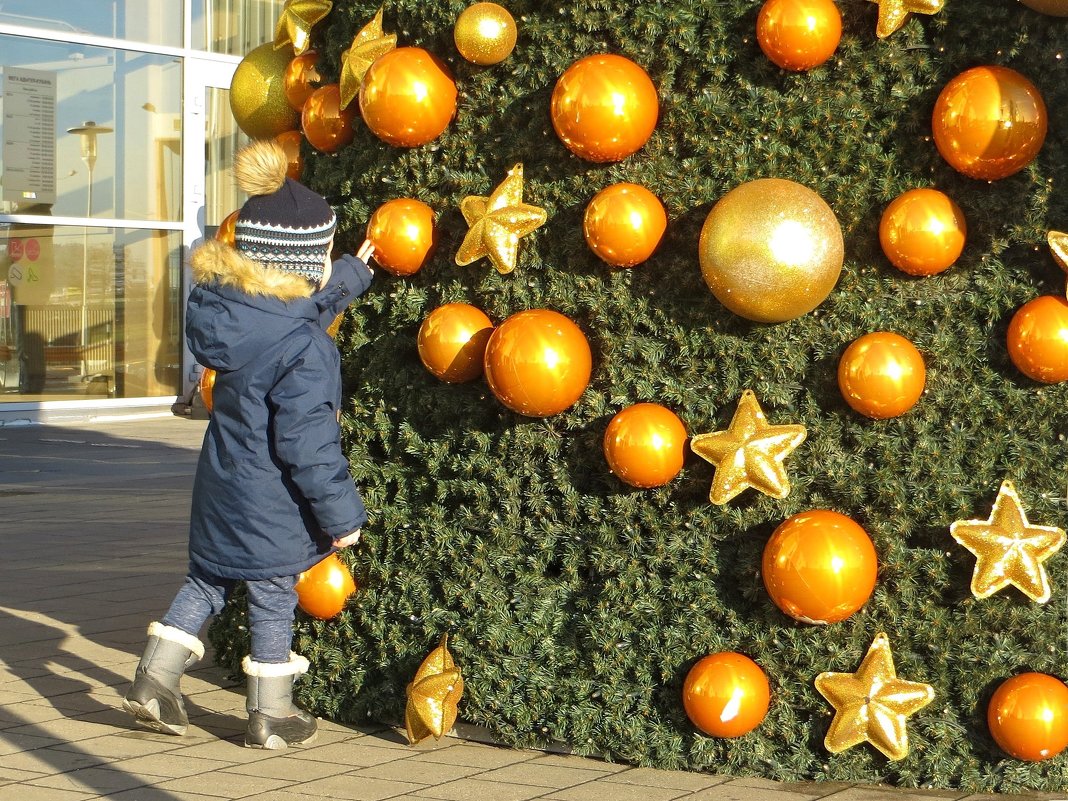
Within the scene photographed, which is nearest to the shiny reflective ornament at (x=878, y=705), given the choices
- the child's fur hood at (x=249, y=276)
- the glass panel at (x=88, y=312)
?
the child's fur hood at (x=249, y=276)

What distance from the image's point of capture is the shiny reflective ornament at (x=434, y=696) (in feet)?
13.3

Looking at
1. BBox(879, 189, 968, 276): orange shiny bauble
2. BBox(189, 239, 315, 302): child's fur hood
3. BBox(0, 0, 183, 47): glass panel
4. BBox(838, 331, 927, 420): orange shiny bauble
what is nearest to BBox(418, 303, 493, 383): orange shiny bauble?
BBox(189, 239, 315, 302): child's fur hood

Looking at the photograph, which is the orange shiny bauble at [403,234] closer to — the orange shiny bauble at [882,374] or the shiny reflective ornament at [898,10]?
the orange shiny bauble at [882,374]

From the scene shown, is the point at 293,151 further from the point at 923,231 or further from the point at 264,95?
the point at 923,231

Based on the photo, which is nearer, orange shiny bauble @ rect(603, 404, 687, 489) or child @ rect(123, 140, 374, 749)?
orange shiny bauble @ rect(603, 404, 687, 489)

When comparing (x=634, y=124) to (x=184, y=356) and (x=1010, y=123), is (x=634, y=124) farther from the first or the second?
(x=184, y=356)

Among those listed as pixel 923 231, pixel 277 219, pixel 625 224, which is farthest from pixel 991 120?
pixel 277 219

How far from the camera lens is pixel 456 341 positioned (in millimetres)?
4090

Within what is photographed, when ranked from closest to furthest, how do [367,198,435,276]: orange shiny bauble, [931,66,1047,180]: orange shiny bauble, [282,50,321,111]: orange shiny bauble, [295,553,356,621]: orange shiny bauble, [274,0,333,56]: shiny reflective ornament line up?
[931,66,1047,180]: orange shiny bauble, [367,198,435,276]: orange shiny bauble, [295,553,356,621]: orange shiny bauble, [274,0,333,56]: shiny reflective ornament, [282,50,321,111]: orange shiny bauble

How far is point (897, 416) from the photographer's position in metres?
3.77

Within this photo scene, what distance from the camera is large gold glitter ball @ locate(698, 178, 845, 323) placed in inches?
142

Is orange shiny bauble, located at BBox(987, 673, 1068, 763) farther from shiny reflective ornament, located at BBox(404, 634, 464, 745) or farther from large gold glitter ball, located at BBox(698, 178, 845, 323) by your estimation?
shiny reflective ornament, located at BBox(404, 634, 464, 745)

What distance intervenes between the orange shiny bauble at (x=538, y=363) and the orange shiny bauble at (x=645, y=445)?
18 cm

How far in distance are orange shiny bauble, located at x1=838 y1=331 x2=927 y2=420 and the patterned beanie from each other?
65.0 inches
